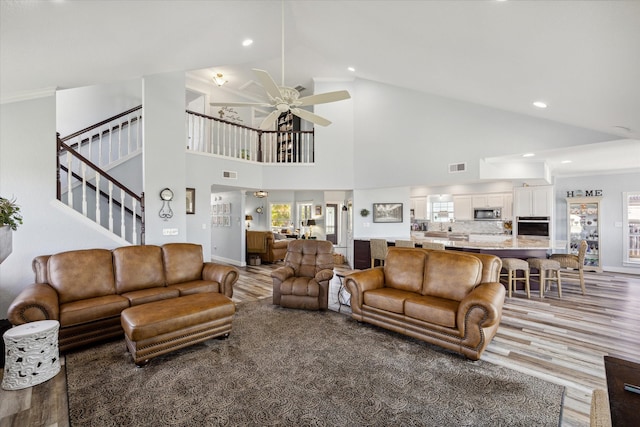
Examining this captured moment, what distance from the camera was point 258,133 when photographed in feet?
24.1

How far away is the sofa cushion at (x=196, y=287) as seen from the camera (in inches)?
152

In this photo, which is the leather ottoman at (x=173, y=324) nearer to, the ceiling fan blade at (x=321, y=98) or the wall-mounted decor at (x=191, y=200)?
the ceiling fan blade at (x=321, y=98)

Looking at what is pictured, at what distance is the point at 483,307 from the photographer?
2.75 meters

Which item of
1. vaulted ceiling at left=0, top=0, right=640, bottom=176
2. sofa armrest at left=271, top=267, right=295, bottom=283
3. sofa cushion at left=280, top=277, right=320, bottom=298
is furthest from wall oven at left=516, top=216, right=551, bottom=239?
sofa armrest at left=271, top=267, right=295, bottom=283

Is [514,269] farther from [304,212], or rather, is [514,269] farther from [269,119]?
[304,212]

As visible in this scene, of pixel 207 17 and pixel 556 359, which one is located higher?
pixel 207 17

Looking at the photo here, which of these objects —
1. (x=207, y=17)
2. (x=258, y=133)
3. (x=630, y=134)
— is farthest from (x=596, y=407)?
(x=258, y=133)

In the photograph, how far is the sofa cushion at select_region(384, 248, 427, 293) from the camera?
377 centimetres

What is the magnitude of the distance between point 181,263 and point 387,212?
5.26 metres

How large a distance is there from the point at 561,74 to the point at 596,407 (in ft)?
9.50

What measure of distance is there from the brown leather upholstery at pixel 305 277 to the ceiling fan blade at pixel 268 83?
2.51 metres

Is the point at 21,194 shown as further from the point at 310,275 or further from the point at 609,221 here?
the point at 609,221

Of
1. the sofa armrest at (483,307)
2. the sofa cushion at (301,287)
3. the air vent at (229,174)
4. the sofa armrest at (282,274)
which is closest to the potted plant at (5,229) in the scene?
the sofa armrest at (282,274)

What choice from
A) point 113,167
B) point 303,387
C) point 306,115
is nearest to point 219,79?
point 113,167
